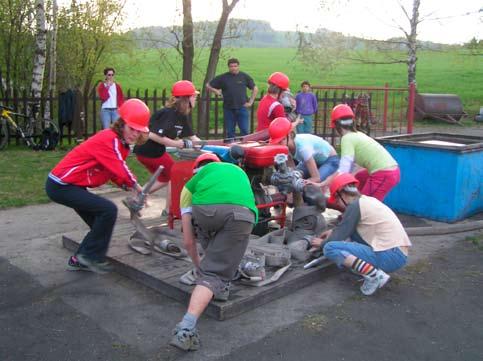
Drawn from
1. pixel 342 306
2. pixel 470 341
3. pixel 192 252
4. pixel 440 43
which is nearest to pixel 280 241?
pixel 342 306

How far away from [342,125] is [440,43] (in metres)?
20.7

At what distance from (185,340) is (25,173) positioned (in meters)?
6.91

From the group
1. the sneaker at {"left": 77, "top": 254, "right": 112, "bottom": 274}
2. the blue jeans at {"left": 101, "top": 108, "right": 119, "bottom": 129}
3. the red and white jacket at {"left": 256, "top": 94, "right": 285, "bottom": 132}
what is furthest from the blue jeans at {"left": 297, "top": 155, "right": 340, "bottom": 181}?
the blue jeans at {"left": 101, "top": 108, "right": 119, "bottom": 129}

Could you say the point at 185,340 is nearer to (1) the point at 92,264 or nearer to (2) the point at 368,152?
(1) the point at 92,264

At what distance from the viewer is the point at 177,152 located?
596 centimetres

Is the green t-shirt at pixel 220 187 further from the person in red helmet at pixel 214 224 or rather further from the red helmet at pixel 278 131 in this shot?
the red helmet at pixel 278 131

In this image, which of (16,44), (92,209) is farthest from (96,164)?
(16,44)

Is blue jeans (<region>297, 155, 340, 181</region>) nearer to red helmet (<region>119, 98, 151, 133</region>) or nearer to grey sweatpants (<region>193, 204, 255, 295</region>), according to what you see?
red helmet (<region>119, 98, 151, 133</region>)

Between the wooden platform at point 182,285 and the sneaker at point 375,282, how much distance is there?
46 cm

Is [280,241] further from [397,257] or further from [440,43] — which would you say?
[440,43]

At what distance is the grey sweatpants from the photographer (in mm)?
3766

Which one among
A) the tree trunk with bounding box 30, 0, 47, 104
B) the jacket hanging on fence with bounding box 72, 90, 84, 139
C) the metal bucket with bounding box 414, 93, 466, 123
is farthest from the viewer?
the metal bucket with bounding box 414, 93, 466, 123

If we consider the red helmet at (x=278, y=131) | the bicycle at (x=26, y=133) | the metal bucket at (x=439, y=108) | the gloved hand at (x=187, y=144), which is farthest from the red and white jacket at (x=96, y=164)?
the metal bucket at (x=439, y=108)

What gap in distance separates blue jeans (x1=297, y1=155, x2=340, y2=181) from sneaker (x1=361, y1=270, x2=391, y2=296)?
1.73 m
